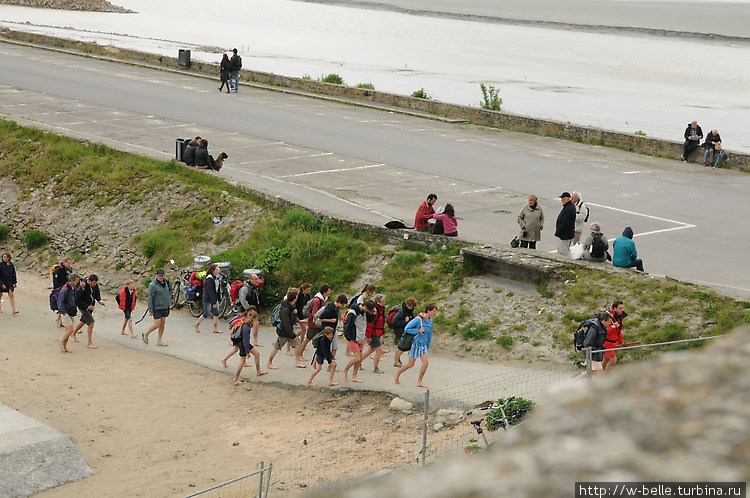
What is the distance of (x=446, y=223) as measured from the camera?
17719 millimetres

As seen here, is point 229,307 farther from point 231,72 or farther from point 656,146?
point 231,72

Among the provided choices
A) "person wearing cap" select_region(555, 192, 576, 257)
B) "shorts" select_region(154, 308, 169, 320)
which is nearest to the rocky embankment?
"shorts" select_region(154, 308, 169, 320)

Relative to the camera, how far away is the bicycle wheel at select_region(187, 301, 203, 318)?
Result: 59.8 ft

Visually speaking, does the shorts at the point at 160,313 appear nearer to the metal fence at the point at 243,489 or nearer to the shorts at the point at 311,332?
the shorts at the point at 311,332

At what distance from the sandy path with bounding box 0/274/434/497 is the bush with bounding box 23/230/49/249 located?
275 inches

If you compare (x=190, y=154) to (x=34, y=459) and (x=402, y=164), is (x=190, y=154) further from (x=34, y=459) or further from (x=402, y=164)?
(x=34, y=459)

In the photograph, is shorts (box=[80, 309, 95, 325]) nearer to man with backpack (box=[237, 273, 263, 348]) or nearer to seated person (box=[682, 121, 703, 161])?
man with backpack (box=[237, 273, 263, 348])

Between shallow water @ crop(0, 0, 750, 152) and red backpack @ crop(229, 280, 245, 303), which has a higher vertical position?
shallow water @ crop(0, 0, 750, 152)

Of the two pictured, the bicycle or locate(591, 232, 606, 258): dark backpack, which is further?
the bicycle

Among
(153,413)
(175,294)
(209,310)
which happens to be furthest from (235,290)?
(153,413)

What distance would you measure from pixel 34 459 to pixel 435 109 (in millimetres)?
26706

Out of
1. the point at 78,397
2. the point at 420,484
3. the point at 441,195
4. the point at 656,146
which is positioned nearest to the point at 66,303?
the point at 78,397

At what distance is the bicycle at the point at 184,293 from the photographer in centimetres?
1822

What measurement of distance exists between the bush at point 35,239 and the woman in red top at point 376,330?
504 inches
